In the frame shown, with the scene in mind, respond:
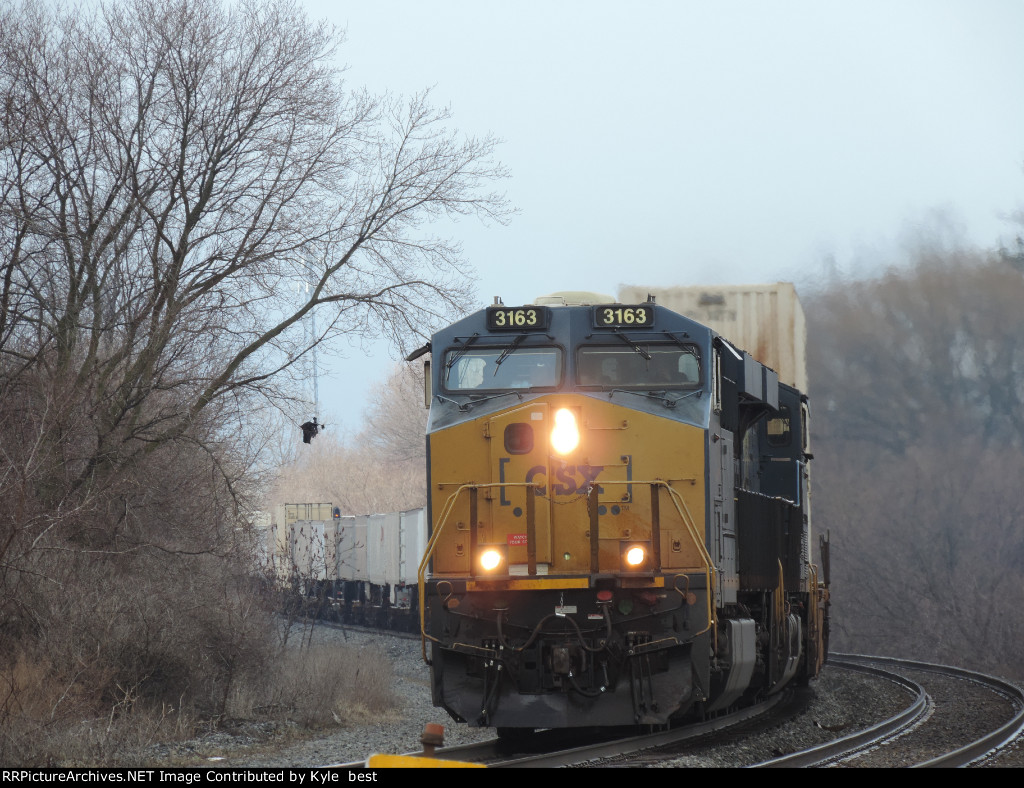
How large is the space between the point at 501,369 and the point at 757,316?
5563mm

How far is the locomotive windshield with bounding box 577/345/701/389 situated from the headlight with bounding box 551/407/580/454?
1.68ft

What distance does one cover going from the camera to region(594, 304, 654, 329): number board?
10234 mm

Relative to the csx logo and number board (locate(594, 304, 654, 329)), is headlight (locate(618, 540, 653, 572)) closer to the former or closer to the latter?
the csx logo

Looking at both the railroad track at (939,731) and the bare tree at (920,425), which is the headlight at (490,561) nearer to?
the railroad track at (939,731)

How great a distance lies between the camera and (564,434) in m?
9.80

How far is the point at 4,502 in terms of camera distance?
1241 centimetres

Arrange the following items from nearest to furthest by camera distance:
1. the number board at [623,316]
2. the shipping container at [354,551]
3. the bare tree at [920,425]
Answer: the number board at [623,316] < the bare tree at [920,425] < the shipping container at [354,551]

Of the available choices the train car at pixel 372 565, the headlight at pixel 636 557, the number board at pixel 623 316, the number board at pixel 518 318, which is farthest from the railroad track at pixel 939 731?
the train car at pixel 372 565

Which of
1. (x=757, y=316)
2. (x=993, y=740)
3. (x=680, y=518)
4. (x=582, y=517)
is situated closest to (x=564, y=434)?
(x=582, y=517)

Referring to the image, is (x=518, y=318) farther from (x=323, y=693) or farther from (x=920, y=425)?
(x=920, y=425)

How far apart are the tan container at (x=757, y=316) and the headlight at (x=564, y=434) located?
5198 millimetres

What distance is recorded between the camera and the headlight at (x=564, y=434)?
9789 mm

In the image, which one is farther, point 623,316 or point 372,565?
point 372,565

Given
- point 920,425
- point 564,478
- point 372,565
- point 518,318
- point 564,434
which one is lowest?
point 372,565
